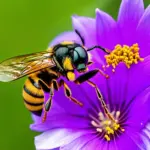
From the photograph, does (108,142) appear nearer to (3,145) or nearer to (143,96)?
(143,96)

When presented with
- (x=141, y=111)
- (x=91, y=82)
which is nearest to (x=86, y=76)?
(x=91, y=82)

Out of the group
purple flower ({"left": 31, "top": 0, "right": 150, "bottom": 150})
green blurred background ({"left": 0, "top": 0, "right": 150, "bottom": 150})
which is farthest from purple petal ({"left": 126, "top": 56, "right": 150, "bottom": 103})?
green blurred background ({"left": 0, "top": 0, "right": 150, "bottom": 150})

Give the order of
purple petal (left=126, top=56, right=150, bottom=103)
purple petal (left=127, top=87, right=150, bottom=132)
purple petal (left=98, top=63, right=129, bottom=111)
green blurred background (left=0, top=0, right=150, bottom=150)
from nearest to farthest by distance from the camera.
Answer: purple petal (left=127, top=87, right=150, bottom=132)
purple petal (left=126, top=56, right=150, bottom=103)
purple petal (left=98, top=63, right=129, bottom=111)
green blurred background (left=0, top=0, right=150, bottom=150)

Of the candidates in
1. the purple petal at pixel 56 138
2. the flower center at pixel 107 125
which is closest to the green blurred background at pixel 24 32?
the flower center at pixel 107 125

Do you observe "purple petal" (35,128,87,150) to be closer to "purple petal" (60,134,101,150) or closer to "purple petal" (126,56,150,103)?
"purple petal" (60,134,101,150)

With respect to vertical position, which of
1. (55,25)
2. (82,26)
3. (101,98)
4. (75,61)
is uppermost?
(55,25)

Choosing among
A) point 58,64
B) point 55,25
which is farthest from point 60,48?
point 55,25
